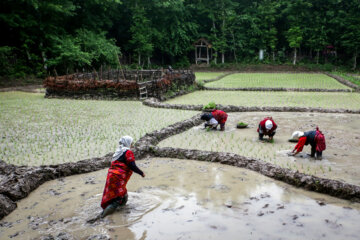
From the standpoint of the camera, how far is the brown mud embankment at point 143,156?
486 centimetres

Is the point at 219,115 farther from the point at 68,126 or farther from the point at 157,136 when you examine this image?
the point at 68,126

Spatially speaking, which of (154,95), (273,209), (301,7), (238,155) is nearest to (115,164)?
(273,209)

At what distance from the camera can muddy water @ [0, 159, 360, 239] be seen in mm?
3893

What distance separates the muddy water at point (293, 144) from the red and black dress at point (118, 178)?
10.7ft

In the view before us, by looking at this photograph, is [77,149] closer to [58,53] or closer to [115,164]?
[115,164]

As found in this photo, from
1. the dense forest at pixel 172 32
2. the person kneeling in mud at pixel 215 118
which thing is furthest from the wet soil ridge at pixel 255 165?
the dense forest at pixel 172 32

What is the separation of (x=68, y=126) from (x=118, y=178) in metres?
6.37

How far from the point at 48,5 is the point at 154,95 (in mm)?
14382

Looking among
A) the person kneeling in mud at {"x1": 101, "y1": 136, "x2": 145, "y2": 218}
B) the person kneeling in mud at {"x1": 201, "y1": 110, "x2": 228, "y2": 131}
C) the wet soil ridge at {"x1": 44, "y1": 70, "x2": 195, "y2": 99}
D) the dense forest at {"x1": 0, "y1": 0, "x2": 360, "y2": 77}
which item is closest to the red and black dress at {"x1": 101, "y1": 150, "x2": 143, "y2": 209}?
the person kneeling in mud at {"x1": 101, "y1": 136, "x2": 145, "y2": 218}

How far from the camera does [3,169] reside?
6043 millimetres

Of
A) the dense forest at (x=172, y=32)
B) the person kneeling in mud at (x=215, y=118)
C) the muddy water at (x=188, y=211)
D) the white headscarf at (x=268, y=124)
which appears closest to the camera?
the muddy water at (x=188, y=211)

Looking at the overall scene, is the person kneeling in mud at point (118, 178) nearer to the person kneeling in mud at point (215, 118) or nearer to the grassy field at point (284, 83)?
the person kneeling in mud at point (215, 118)

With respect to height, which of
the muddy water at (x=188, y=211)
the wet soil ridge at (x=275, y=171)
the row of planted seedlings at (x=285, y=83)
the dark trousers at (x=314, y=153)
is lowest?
the muddy water at (x=188, y=211)

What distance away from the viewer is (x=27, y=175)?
5438mm
